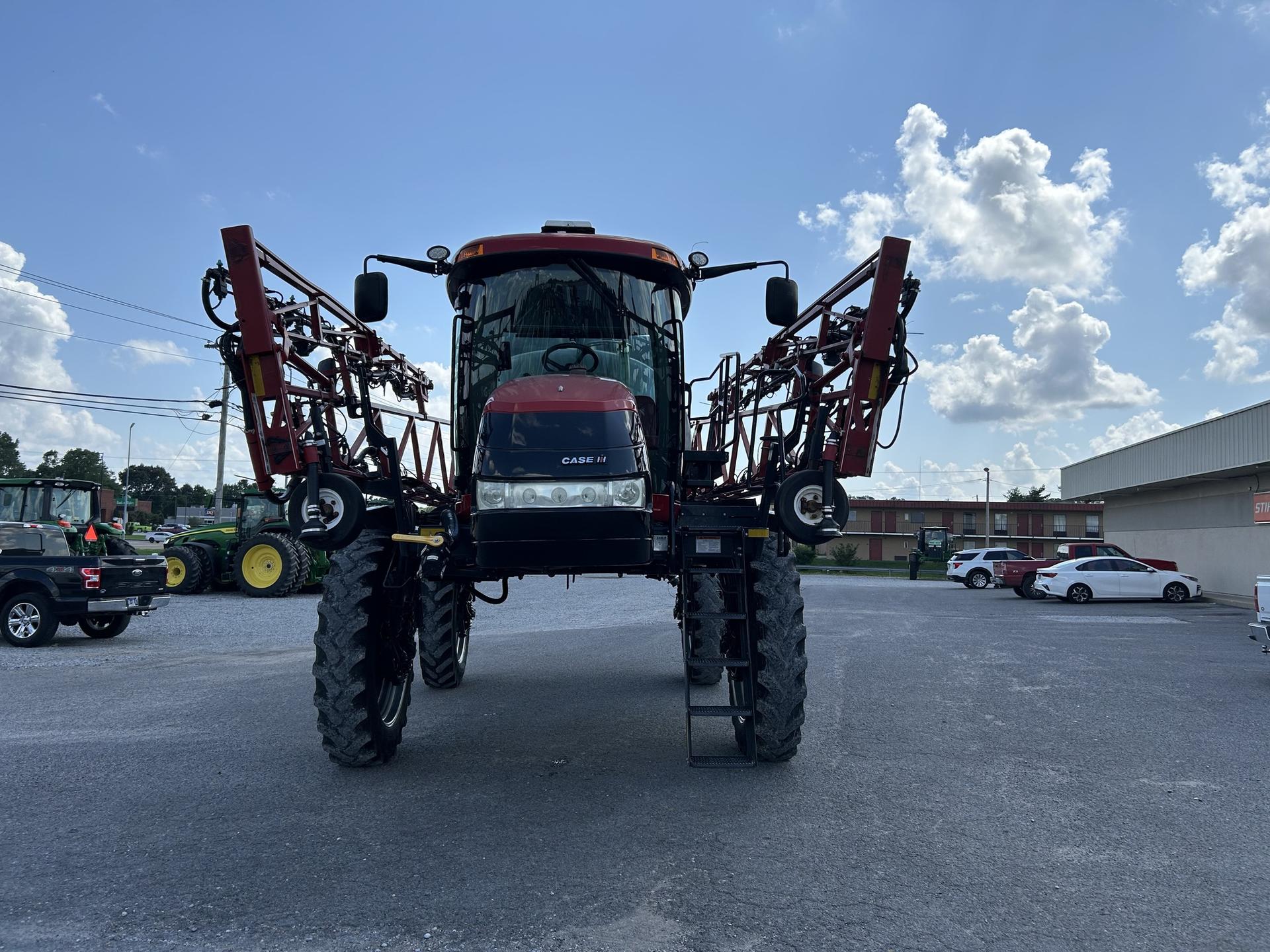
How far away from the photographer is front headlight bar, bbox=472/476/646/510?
555 centimetres

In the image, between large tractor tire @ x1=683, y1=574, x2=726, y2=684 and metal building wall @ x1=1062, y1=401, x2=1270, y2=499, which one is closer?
large tractor tire @ x1=683, y1=574, x2=726, y2=684

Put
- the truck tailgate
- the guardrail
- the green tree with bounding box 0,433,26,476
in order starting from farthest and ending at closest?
the green tree with bounding box 0,433,26,476 → the guardrail → the truck tailgate

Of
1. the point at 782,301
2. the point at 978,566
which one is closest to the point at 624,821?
the point at 782,301

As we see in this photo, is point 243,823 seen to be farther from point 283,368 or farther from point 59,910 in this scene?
point 283,368

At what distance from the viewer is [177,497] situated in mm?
134500

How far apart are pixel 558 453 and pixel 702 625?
4156 millimetres

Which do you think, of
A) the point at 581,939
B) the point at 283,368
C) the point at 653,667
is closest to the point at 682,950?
the point at 581,939

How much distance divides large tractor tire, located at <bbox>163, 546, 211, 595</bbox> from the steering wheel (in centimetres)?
1891

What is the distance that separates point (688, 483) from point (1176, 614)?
21.4m

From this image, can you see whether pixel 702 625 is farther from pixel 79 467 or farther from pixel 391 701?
pixel 79 467

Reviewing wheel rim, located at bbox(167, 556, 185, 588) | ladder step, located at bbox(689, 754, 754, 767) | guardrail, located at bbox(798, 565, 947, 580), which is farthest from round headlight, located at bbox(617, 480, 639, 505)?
guardrail, located at bbox(798, 565, 947, 580)

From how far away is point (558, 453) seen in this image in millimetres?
5617

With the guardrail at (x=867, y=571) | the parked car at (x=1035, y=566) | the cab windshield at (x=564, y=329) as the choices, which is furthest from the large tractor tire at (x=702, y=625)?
the guardrail at (x=867, y=571)

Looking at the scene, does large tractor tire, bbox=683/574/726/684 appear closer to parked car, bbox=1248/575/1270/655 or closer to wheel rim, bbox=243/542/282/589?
parked car, bbox=1248/575/1270/655
